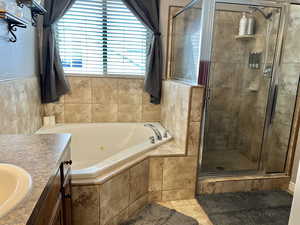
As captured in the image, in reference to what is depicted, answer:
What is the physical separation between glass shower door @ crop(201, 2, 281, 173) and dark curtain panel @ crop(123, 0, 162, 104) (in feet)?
2.00

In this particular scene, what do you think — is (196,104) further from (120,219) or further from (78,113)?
(78,113)

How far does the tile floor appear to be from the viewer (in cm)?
185

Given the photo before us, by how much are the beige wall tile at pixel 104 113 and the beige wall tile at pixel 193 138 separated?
1.09 metres

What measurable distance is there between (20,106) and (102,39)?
3.90 ft

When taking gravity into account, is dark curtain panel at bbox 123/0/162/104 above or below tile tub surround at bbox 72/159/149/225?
above

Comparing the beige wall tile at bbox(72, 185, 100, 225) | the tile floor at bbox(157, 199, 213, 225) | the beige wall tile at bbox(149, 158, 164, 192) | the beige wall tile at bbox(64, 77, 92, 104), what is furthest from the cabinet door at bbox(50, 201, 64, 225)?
the beige wall tile at bbox(64, 77, 92, 104)

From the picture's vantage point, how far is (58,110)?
2.62 m

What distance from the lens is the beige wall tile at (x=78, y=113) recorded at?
104 inches

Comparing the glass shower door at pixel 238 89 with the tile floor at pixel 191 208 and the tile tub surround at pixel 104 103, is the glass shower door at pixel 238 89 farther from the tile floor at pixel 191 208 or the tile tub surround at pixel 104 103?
the tile tub surround at pixel 104 103

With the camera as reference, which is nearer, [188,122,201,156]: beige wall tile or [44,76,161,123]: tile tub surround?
[188,122,201,156]: beige wall tile

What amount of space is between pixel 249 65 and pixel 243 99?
1.36ft

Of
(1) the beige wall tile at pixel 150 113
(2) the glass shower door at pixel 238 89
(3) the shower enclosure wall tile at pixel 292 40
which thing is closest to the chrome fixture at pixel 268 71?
(2) the glass shower door at pixel 238 89

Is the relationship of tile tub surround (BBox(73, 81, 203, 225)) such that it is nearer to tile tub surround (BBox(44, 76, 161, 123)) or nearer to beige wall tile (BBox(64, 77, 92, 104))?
tile tub surround (BBox(44, 76, 161, 123))

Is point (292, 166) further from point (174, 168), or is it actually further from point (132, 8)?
point (132, 8)
